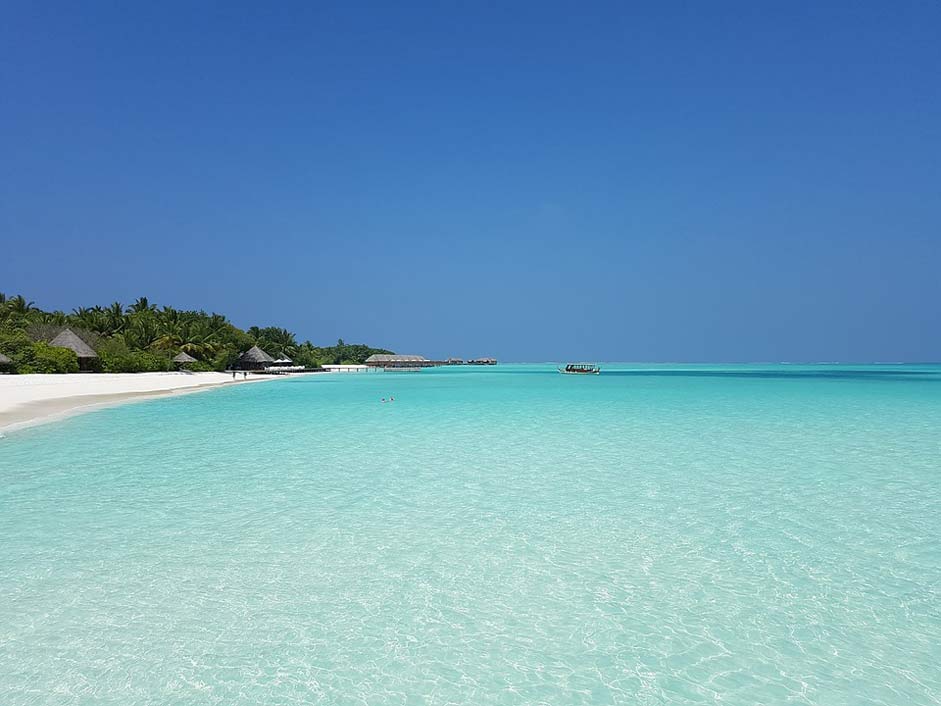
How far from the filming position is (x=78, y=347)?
123ft

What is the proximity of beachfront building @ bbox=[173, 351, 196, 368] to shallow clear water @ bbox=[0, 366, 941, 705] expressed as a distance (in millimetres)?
40357

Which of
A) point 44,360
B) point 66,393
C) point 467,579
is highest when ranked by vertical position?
point 44,360

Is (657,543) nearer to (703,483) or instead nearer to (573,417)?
(703,483)

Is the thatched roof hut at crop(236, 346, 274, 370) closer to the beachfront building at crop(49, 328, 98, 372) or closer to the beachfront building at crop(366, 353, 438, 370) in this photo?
the beachfront building at crop(49, 328, 98, 372)

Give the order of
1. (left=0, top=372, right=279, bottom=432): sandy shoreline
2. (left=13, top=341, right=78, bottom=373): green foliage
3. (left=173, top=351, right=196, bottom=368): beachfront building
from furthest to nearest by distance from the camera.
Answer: (left=173, top=351, right=196, bottom=368): beachfront building, (left=13, top=341, right=78, bottom=373): green foliage, (left=0, top=372, right=279, bottom=432): sandy shoreline

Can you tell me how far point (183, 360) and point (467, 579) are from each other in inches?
1959

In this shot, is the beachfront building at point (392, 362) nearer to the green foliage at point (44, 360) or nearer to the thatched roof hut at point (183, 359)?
the thatched roof hut at point (183, 359)

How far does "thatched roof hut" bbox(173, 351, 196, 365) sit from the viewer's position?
48656mm

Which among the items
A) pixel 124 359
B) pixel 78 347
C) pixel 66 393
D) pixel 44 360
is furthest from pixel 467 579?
pixel 124 359

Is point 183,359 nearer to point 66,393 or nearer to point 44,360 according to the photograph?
point 44,360

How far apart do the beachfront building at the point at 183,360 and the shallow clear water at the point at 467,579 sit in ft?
132

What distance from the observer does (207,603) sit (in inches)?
176

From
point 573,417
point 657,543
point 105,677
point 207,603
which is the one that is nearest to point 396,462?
point 657,543

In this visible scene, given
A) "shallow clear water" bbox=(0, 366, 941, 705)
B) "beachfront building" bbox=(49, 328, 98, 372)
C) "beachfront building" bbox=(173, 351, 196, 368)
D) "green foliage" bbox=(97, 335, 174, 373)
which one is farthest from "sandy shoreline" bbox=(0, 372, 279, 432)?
"shallow clear water" bbox=(0, 366, 941, 705)
